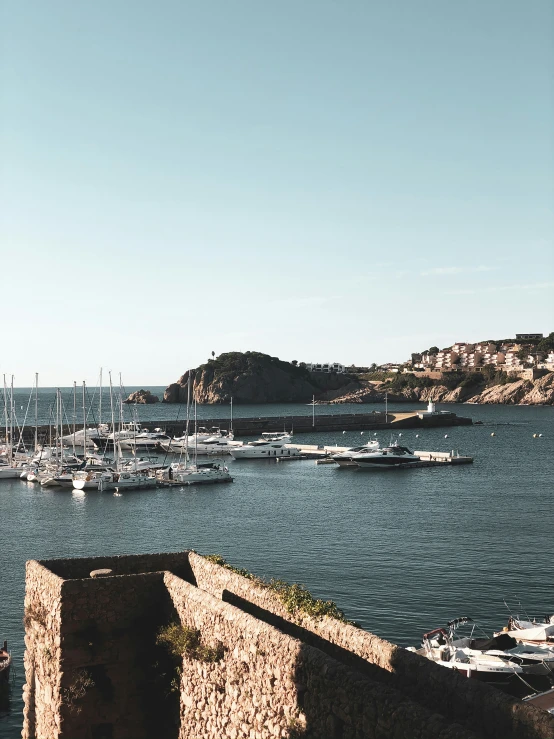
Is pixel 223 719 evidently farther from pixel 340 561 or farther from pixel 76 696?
pixel 340 561

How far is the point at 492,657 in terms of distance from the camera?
71.5ft

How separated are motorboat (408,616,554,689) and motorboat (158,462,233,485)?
44.8 metres

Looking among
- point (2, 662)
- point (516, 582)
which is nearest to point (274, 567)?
point (516, 582)

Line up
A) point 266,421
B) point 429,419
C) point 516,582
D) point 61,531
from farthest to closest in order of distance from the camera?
point 429,419 < point 266,421 < point 61,531 < point 516,582

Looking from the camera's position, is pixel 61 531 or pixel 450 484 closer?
pixel 61 531

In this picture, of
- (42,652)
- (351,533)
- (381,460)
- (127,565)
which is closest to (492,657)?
(127,565)

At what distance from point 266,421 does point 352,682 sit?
11034cm

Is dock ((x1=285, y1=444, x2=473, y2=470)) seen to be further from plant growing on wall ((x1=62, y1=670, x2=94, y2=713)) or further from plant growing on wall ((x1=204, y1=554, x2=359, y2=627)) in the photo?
plant growing on wall ((x1=62, y1=670, x2=94, y2=713))

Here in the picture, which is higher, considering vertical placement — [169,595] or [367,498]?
[169,595]

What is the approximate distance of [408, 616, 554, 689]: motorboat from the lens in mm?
21250

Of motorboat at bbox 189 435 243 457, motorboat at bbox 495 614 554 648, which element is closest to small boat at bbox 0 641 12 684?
motorboat at bbox 495 614 554 648

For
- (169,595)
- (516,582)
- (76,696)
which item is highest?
(169,595)

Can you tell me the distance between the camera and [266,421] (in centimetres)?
11931

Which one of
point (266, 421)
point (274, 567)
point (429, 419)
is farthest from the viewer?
→ point (429, 419)
